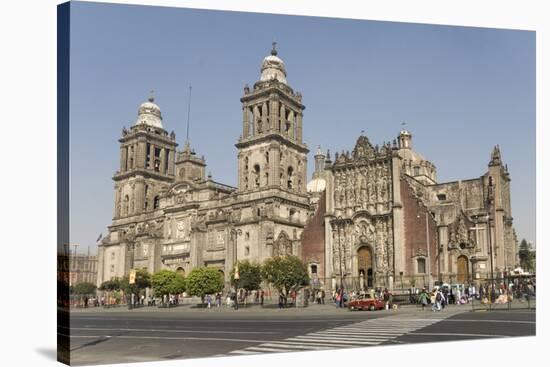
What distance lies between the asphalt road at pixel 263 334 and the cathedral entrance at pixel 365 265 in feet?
73.8

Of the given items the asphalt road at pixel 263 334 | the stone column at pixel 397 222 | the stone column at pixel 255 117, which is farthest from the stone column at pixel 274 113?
the asphalt road at pixel 263 334

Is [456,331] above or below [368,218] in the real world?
below

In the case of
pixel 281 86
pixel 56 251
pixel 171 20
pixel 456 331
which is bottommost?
pixel 456 331

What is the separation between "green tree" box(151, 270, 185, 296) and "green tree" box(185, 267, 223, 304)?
4.16 feet

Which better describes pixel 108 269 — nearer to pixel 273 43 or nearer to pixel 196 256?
pixel 196 256

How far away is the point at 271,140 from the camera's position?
65.4 m

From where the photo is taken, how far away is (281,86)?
63219mm

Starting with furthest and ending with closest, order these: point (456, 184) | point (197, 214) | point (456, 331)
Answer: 1. point (197, 214)
2. point (456, 184)
3. point (456, 331)

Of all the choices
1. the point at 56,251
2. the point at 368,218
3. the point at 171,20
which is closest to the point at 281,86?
the point at 368,218

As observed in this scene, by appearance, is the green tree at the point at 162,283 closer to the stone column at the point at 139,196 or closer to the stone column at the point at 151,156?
the stone column at the point at 139,196

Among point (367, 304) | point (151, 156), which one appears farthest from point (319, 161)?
point (367, 304)

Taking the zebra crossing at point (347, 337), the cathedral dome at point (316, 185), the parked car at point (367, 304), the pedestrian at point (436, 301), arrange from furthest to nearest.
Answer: the cathedral dome at point (316, 185) → the parked car at point (367, 304) → the pedestrian at point (436, 301) → the zebra crossing at point (347, 337)

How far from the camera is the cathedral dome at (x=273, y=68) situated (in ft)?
111

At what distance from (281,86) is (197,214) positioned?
17887 millimetres
